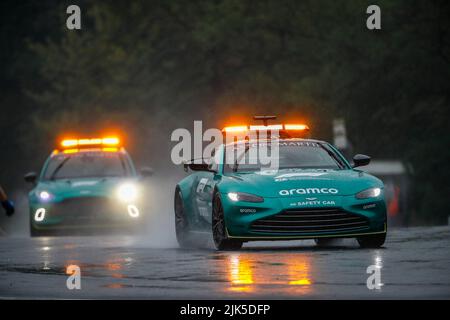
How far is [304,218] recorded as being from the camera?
59.8 feet

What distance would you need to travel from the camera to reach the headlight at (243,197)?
18.3m

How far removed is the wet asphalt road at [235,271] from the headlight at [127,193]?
741 cm

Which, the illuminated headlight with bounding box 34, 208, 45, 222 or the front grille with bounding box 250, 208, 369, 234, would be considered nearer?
the front grille with bounding box 250, 208, 369, 234

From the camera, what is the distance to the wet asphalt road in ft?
43.1

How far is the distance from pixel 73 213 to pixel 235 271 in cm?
1301

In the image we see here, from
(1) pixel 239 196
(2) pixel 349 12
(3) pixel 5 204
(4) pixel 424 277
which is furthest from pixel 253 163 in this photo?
(2) pixel 349 12

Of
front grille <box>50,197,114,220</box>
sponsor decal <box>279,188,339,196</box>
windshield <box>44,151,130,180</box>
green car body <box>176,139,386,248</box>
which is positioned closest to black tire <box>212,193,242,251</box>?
green car body <box>176,139,386,248</box>

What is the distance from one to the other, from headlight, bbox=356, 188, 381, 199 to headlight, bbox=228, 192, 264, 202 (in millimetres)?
1132

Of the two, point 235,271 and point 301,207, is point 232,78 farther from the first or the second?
point 235,271

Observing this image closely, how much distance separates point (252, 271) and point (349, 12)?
4581 centimetres

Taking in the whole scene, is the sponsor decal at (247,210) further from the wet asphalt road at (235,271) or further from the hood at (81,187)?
the hood at (81,187)

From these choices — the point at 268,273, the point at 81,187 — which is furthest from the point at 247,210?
the point at 81,187

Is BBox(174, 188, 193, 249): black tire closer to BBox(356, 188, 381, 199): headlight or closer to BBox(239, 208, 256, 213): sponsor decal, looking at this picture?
BBox(239, 208, 256, 213): sponsor decal

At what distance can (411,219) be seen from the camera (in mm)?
52281
